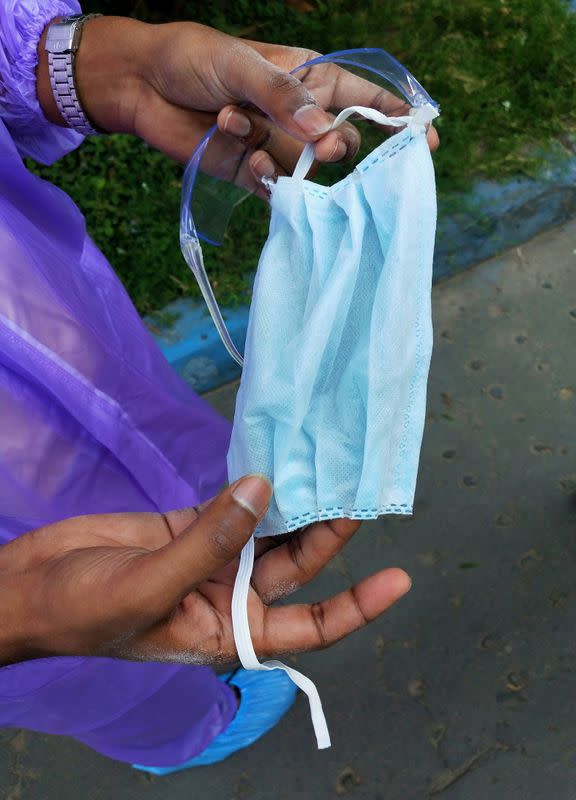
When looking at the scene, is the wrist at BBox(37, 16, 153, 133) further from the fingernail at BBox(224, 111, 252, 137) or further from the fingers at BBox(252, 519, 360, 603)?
the fingers at BBox(252, 519, 360, 603)

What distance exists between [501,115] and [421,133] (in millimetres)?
1747

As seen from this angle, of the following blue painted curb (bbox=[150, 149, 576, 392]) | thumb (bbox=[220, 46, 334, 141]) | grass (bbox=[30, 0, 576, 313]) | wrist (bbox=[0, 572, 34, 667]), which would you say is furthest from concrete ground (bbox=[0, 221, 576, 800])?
thumb (bbox=[220, 46, 334, 141])

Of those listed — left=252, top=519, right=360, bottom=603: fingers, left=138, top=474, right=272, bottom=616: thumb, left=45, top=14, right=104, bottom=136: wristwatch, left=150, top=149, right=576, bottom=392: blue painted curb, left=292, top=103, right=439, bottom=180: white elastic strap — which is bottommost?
left=150, top=149, right=576, bottom=392: blue painted curb

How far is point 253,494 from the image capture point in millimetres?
806

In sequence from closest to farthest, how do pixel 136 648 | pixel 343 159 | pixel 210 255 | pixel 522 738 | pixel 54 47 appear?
pixel 136 648
pixel 343 159
pixel 54 47
pixel 522 738
pixel 210 255

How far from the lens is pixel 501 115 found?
252cm

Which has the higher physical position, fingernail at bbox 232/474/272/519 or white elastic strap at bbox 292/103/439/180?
white elastic strap at bbox 292/103/439/180

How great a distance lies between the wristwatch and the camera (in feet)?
3.89

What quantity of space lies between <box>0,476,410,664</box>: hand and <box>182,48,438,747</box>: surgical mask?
0.05 meters

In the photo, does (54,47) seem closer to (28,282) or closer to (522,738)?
(28,282)

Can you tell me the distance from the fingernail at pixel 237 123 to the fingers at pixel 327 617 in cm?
63

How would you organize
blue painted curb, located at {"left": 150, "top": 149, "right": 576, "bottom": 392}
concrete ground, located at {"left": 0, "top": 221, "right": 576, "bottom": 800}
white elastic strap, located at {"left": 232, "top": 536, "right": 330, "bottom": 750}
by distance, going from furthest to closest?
blue painted curb, located at {"left": 150, "top": 149, "right": 576, "bottom": 392} < concrete ground, located at {"left": 0, "top": 221, "right": 576, "bottom": 800} < white elastic strap, located at {"left": 232, "top": 536, "right": 330, "bottom": 750}

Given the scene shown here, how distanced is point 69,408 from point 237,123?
454mm

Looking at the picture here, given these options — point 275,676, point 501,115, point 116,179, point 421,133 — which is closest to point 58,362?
point 421,133
